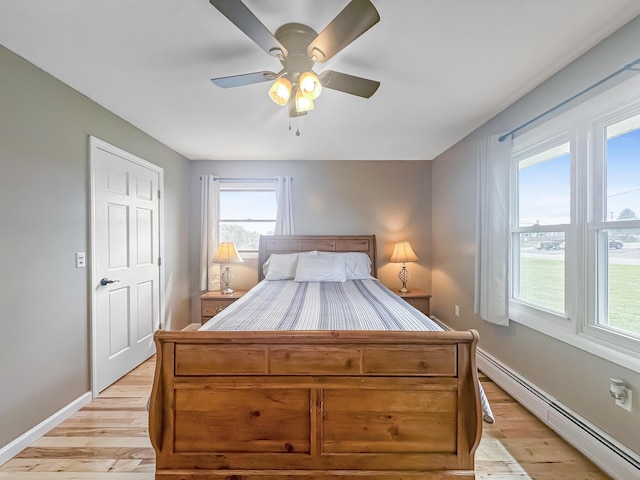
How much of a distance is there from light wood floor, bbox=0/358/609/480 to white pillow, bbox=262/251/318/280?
177 centimetres

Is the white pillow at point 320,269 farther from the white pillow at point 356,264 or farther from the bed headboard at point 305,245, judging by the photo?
the bed headboard at point 305,245

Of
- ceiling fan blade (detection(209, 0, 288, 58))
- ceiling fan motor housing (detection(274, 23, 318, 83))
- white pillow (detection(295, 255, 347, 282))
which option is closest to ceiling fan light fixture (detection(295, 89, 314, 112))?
ceiling fan motor housing (detection(274, 23, 318, 83))

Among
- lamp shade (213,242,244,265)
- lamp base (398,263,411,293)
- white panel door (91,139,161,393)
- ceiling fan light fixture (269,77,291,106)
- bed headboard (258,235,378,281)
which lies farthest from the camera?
bed headboard (258,235,378,281)

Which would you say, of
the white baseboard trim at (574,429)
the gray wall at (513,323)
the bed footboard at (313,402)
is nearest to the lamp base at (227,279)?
the bed footboard at (313,402)

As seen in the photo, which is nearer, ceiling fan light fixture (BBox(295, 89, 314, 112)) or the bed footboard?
the bed footboard

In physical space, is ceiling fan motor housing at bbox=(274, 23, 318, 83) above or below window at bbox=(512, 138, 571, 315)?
above

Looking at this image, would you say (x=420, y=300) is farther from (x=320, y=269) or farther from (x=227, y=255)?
(x=227, y=255)

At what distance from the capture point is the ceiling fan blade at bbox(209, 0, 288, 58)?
44.5 inches

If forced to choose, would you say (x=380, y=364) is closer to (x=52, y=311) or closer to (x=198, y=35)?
(x=198, y=35)

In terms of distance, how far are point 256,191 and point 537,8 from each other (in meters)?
3.37

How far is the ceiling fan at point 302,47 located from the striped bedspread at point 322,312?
4.14 ft

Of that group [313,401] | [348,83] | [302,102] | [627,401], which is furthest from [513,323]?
[302,102]

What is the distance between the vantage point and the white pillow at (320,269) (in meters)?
3.31

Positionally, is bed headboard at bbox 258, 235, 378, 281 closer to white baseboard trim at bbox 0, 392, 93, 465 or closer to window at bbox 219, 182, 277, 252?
window at bbox 219, 182, 277, 252
